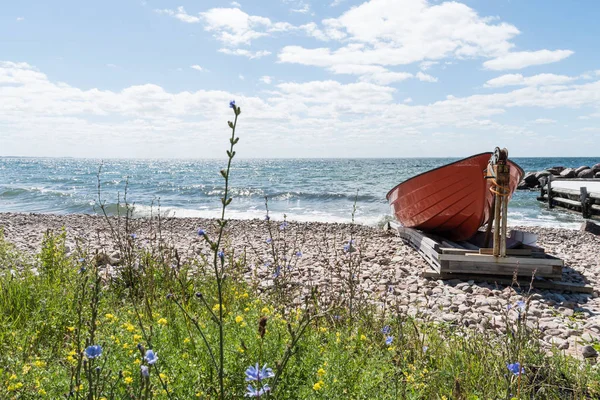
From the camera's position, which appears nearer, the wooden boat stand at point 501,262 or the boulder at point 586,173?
the wooden boat stand at point 501,262

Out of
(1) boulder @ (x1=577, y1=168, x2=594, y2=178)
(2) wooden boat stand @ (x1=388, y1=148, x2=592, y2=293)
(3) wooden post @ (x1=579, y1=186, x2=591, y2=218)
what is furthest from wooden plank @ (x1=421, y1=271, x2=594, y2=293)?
(1) boulder @ (x1=577, y1=168, x2=594, y2=178)

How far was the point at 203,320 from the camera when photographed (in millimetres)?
3295

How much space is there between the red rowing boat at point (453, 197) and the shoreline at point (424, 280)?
2.64 ft

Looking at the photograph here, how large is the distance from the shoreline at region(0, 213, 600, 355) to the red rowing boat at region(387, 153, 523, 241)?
0.81 meters

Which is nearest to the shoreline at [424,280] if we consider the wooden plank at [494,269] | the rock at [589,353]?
the rock at [589,353]

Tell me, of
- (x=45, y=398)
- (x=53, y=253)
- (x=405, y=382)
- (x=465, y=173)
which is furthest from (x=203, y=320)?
(x=465, y=173)

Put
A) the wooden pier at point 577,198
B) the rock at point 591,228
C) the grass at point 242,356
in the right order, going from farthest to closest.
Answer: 1. the wooden pier at point 577,198
2. the rock at point 591,228
3. the grass at point 242,356

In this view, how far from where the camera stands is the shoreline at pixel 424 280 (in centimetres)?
440

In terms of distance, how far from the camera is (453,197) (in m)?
7.68

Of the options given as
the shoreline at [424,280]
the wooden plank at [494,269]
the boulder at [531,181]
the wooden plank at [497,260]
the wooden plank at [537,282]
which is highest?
the boulder at [531,181]

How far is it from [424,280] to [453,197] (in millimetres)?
2147

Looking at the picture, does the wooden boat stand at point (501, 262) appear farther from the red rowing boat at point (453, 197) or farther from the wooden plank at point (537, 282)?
the red rowing boat at point (453, 197)

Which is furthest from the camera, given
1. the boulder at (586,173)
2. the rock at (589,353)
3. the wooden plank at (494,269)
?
the boulder at (586,173)

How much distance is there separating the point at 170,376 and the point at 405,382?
129 centimetres
